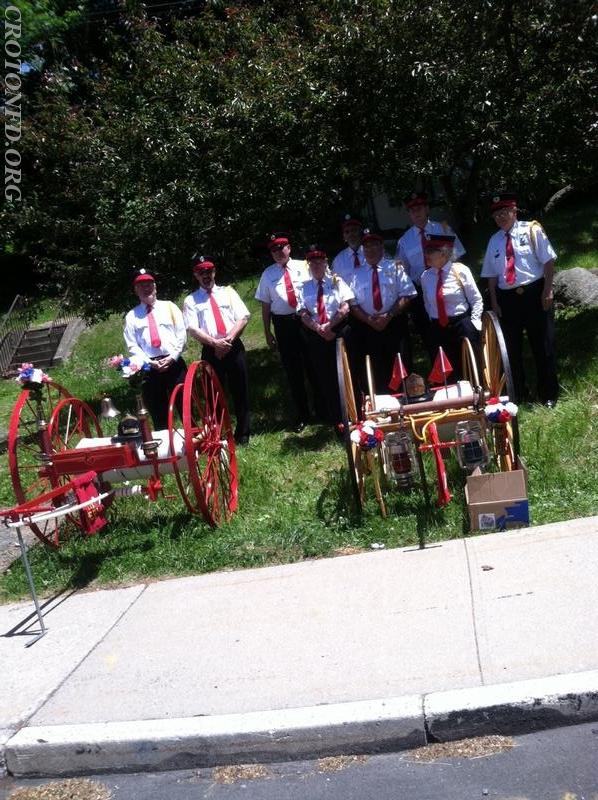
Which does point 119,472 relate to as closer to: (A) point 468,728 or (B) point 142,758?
(B) point 142,758

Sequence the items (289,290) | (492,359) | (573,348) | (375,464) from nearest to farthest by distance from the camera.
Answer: (375,464)
(492,359)
(289,290)
(573,348)

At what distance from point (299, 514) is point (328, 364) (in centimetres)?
191

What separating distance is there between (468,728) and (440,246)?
4599mm

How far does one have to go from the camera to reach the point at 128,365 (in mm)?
6773

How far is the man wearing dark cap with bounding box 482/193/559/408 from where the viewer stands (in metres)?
8.13

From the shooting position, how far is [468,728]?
4.07 metres

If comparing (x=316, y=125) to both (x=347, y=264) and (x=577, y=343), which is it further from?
(x=577, y=343)

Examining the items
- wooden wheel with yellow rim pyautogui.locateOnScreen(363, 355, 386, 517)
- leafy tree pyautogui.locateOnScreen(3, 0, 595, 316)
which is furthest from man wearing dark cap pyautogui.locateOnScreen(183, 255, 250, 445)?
wooden wheel with yellow rim pyautogui.locateOnScreen(363, 355, 386, 517)

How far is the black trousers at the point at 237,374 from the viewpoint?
888cm

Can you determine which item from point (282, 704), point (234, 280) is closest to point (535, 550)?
point (282, 704)

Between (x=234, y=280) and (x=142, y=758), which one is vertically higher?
(x=234, y=280)

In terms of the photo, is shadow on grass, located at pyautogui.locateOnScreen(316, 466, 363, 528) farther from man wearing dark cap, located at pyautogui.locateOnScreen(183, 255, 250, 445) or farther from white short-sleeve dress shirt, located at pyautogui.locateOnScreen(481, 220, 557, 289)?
white short-sleeve dress shirt, located at pyautogui.locateOnScreen(481, 220, 557, 289)

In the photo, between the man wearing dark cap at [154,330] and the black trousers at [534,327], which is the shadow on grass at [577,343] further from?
the man wearing dark cap at [154,330]

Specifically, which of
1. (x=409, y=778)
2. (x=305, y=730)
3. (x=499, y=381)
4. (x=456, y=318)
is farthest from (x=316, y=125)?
(x=409, y=778)
